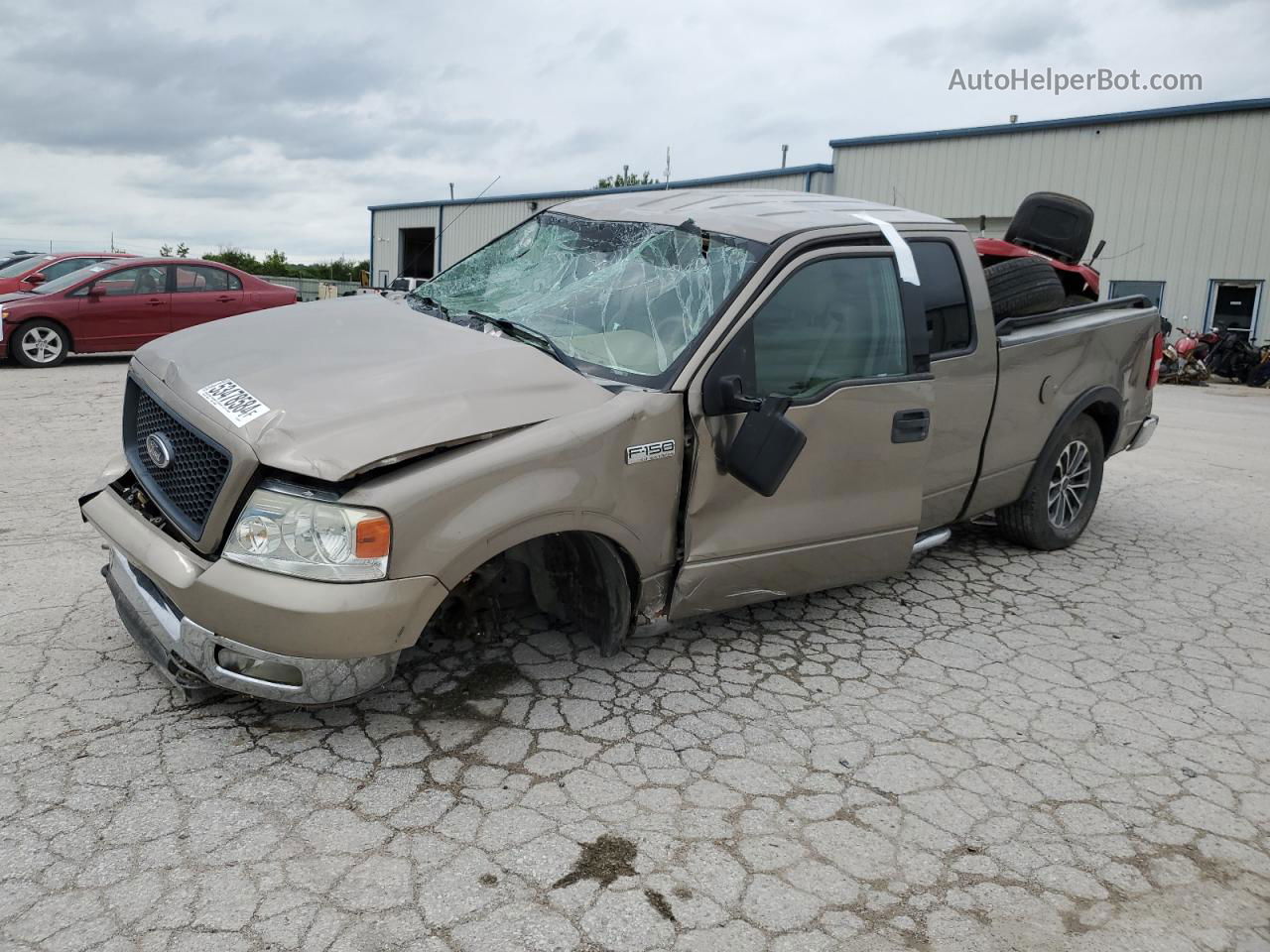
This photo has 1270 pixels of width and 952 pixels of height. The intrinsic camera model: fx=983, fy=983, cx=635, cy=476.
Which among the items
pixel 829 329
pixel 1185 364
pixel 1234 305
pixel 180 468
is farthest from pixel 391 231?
pixel 180 468

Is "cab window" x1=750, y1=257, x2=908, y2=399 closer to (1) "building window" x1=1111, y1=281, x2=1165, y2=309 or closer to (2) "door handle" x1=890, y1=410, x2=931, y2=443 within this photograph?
(2) "door handle" x1=890, y1=410, x2=931, y2=443

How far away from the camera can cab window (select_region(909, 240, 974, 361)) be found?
429cm

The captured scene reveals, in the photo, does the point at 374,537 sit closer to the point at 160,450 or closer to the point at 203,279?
the point at 160,450

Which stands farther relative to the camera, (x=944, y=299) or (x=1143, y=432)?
(x=1143, y=432)

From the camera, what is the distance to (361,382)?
313 cm

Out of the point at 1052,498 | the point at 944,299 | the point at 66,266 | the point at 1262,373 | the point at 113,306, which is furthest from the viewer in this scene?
the point at 1262,373

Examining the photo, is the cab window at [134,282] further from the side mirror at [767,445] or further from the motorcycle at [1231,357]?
the motorcycle at [1231,357]

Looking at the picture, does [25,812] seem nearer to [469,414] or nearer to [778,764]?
[469,414]

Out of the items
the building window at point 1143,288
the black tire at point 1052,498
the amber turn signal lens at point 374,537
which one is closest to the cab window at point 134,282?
the black tire at point 1052,498

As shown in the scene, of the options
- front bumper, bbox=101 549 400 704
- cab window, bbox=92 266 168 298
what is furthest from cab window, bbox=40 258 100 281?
front bumper, bbox=101 549 400 704

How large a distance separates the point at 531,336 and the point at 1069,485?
3464 millimetres

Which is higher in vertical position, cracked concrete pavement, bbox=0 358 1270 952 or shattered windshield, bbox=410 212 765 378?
shattered windshield, bbox=410 212 765 378

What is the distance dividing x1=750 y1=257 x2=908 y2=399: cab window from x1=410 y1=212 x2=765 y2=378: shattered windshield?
0.22 metres

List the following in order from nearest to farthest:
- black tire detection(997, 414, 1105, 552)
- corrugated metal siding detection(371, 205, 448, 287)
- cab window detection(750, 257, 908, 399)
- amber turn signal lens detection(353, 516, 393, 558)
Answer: amber turn signal lens detection(353, 516, 393, 558) < cab window detection(750, 257, 908, 399) < black tire detection(997, 414, 1105, 552) < corrugated metal siding detection(371, 205, 448, 287)
